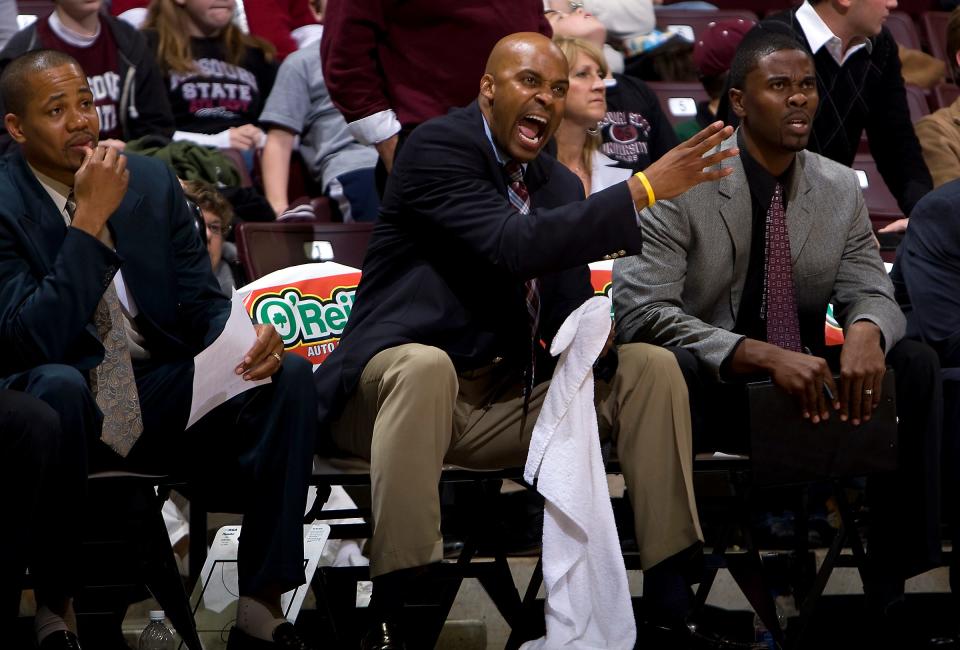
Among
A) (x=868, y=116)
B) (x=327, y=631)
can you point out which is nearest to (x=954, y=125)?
(x=868, y=116)

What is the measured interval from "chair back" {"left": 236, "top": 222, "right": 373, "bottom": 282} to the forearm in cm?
66

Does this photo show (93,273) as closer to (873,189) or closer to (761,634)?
(761,634)

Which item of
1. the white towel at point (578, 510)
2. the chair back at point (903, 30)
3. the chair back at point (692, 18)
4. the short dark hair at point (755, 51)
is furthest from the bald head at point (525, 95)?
the chair back at point (903, 30)

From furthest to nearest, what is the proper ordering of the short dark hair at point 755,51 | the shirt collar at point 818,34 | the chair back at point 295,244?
the shirt collar at point 818,34
the chair back at point 295,244
the short dark hair at point 755,51

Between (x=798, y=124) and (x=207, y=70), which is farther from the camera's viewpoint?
(x=207, y=70)

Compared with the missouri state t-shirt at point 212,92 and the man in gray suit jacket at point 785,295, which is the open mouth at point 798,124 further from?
the missouri state t-shirt at point 212,92

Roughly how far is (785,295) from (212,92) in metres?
2.71

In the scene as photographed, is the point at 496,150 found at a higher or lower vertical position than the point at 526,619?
higher

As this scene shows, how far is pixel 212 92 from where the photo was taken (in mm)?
5469

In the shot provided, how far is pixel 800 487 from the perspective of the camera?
3.74 meters

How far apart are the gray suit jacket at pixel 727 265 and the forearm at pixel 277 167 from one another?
1835mm

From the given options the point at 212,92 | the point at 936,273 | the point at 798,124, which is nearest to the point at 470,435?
the point at 798,124

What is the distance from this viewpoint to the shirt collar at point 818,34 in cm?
490

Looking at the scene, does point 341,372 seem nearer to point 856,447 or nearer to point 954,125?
point 856,447
